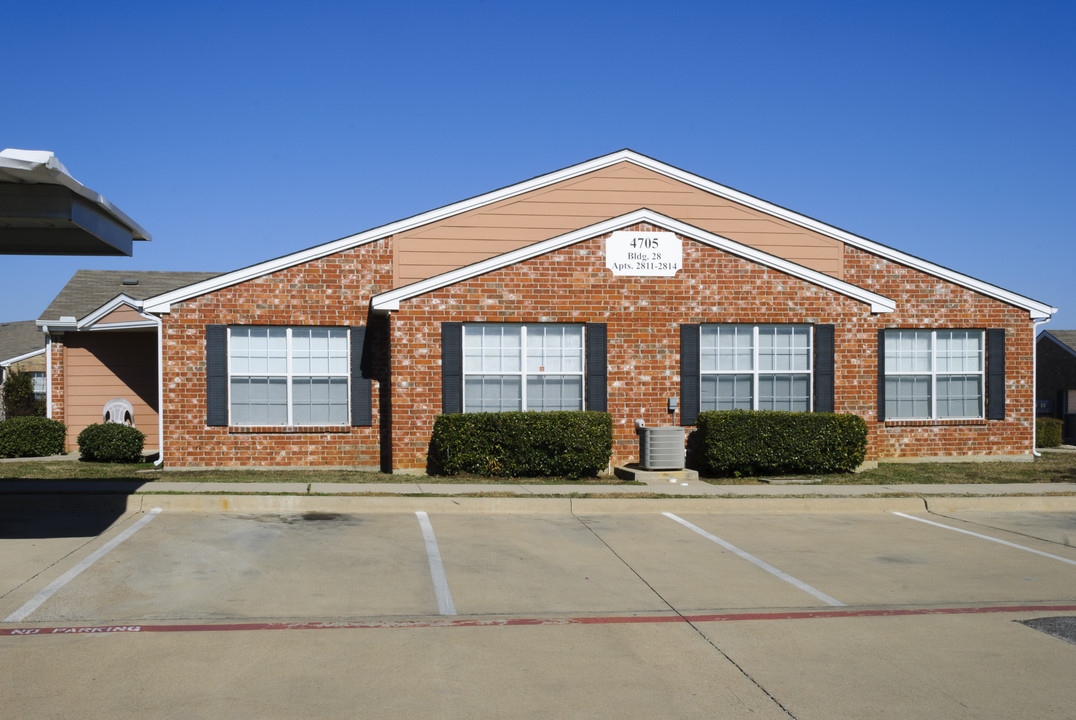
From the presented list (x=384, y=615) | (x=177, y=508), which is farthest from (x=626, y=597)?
(x=177, y=508)

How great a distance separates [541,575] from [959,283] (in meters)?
13.3

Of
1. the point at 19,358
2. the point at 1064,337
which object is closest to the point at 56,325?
the point at 19,358

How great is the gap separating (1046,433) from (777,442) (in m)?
13.8

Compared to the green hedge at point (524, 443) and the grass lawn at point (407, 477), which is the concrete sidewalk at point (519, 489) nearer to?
the grass lawn at point (407, 477)

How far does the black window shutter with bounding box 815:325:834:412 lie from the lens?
16.8 m

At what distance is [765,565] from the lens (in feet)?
31.0

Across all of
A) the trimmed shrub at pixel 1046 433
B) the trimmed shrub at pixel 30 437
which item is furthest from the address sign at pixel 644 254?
the trimmed shrub at pixel 1046 433

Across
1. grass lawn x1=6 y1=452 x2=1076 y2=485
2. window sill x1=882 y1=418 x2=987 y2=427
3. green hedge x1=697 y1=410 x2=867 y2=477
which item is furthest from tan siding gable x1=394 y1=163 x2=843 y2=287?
grass lawn x1=6 y1=452 x2=1076 y2=485

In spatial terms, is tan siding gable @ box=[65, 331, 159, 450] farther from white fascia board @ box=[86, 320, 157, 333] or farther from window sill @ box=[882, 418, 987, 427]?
window sill @ box=[882, 418, 987, 427]

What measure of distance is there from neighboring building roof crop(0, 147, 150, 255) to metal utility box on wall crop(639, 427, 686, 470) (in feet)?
27.4

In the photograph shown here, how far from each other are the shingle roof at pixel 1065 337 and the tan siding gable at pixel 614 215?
913 inches

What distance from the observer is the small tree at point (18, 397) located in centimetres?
2673

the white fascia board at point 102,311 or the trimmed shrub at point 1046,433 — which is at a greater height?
the white fascia board at point 102,311

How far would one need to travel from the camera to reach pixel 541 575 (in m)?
8.85
